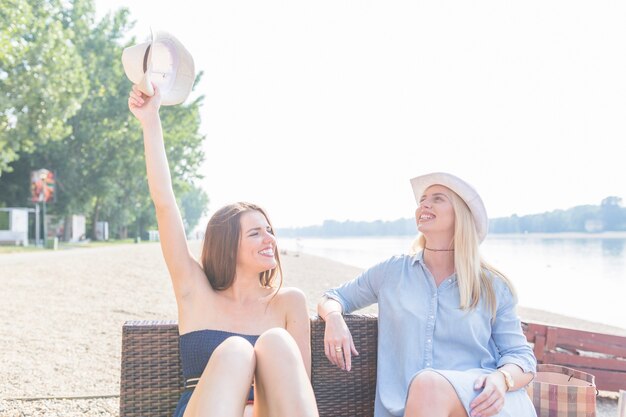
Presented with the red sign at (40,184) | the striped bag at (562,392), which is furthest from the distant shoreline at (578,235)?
the striped bag at (562,392)

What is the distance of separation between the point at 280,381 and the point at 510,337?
1.02 metres

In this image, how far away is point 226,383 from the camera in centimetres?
189

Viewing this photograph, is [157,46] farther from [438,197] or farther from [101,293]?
[101,293]

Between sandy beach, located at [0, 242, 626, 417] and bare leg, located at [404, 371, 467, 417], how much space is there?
8.58 feet

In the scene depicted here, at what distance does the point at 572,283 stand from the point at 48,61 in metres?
19.3

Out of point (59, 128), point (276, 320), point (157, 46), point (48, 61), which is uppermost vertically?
point (48, 61)

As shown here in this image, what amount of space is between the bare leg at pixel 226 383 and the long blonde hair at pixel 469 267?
3.12ft

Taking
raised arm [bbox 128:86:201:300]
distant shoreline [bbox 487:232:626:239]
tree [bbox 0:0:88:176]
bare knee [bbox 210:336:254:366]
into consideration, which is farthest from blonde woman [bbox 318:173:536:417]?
distant shoreline [bbox 487:232:626:239]

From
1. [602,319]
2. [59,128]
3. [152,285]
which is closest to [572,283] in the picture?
[602,319]

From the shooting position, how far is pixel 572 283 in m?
21.0

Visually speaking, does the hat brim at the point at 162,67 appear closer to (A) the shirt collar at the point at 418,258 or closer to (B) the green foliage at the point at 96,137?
(A) the shirt collar at the point at 418,258

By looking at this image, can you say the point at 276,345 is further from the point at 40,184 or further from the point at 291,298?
the point at 40,184

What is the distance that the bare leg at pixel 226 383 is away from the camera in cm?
183

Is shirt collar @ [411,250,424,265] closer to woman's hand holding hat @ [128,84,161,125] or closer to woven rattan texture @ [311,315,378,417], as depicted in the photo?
woven rattan texture @ [311,315,378,417]
